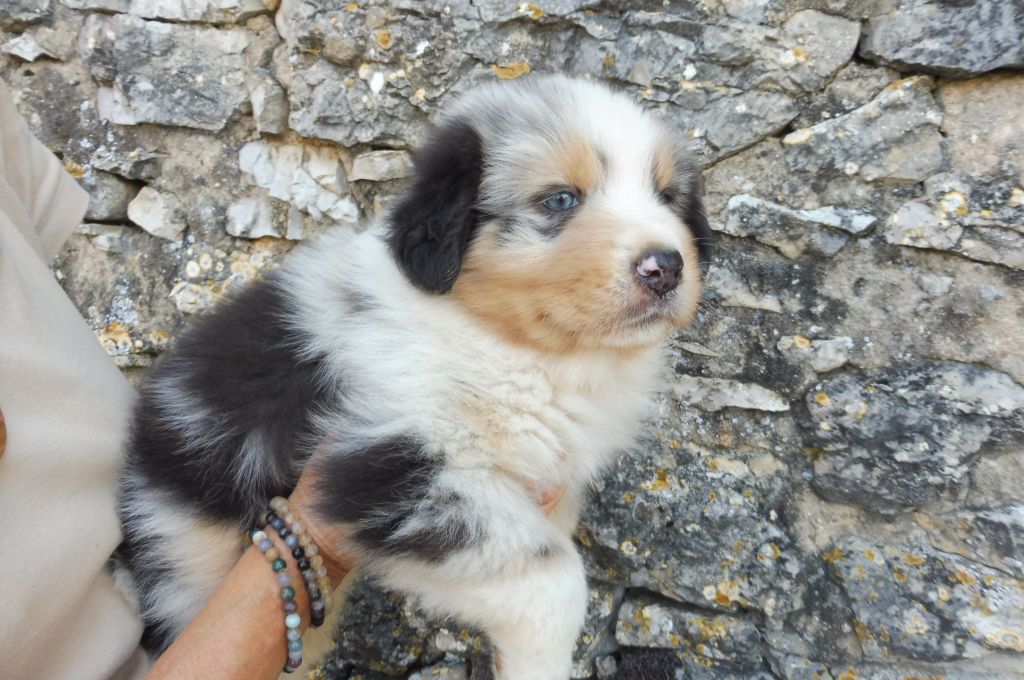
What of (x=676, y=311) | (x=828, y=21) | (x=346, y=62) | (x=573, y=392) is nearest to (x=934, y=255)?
(x=828, y=21)

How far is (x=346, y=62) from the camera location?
8.05 ft

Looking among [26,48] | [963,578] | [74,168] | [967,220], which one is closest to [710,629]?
[963,578]

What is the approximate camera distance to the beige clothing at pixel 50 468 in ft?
4.58

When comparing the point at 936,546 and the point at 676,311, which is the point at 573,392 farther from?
the point at 936,546

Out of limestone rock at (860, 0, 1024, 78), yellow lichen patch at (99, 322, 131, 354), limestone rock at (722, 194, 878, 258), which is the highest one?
limestone rock at (860, 0, 1024, 78)

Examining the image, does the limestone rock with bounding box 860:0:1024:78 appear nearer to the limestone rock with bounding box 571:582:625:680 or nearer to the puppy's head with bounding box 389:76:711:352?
the puppy's head with bounding box 389:76:711:352

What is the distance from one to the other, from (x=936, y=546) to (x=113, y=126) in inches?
134

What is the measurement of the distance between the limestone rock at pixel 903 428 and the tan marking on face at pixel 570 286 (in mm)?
836

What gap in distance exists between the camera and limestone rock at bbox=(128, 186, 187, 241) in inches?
107

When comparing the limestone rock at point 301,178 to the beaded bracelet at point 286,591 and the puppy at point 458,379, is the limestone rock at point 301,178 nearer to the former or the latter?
the puppy at point 458,379

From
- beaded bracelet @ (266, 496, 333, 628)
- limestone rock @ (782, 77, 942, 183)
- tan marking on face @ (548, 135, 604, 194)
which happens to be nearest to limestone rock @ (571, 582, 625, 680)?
beaded bracelet @ (266, 496, 333, 628)

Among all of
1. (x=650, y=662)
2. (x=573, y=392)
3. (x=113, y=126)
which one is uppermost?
(x=573, y=392)

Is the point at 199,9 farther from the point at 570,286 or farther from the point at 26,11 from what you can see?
the point at 570,286

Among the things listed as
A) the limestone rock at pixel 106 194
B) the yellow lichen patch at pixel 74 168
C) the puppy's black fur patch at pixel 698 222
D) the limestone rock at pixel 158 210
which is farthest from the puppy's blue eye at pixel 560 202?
the yellow lichen patch at pixel 74 168
